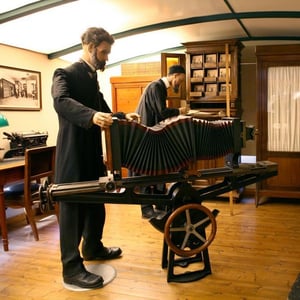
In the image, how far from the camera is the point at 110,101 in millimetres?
6180

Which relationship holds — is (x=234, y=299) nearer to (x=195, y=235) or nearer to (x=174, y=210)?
(x=195, y=235)

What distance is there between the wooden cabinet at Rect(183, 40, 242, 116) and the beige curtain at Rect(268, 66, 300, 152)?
0.45 metres

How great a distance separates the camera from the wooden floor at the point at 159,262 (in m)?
2.51

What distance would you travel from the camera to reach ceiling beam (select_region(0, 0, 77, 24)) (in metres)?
3.40

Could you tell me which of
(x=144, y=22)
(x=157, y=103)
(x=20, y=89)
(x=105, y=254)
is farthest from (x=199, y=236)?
(x=20, y=89)

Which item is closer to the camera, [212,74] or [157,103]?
[157,103]

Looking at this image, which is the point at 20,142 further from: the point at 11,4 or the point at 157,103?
the point at 157,103

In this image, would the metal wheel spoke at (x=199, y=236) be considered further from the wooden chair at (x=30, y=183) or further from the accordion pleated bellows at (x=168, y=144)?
the wooden chair at (x=30, y=183)

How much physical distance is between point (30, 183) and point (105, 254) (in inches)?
42.7

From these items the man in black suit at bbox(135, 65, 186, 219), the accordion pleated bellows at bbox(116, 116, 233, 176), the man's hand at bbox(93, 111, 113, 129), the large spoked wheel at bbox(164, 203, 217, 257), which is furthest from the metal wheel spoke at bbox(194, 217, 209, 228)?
the man in black suit at bbox(135, 65, 186, 219)

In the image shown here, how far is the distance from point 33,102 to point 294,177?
338 cm

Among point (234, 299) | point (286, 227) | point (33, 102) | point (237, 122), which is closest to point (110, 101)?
point (33, 102)

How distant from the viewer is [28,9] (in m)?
3.50

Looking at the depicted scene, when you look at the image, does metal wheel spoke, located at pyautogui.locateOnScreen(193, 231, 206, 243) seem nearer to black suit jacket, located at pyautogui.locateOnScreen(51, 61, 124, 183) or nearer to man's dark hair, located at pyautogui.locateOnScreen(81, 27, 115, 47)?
black suit jacket, located at pyautogui.locateOnScreen(51, 61, 124, 183)
